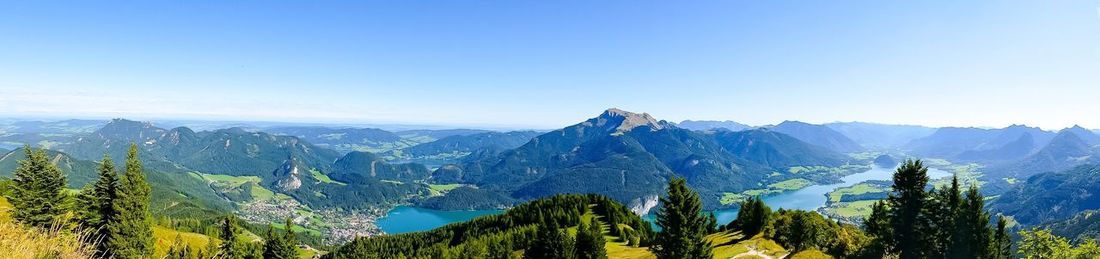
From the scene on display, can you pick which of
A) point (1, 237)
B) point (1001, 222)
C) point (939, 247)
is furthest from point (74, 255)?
point (1001, 222)

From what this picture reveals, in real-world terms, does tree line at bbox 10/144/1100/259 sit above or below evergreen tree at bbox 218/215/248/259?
above

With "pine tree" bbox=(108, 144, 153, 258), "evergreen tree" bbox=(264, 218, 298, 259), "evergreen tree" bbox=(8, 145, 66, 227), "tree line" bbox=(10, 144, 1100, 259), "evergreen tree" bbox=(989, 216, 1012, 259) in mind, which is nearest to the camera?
"tree line" bbox=(10, 144, 1100, 259)

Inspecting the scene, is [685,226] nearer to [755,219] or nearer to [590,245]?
[590,245]

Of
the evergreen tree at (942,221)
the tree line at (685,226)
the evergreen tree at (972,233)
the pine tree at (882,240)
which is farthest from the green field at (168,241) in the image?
the evergreen tree at (972,233)

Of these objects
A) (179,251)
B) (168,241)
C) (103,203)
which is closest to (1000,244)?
(179,251)

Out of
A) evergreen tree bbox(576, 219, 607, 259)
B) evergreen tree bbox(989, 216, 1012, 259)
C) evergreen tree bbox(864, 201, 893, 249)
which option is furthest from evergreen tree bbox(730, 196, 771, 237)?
evergreen tree bbox(576, 219, 607, 259)

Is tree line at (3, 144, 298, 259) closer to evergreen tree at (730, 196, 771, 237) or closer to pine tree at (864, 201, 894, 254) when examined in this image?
pine tree at (864, 201, 894, 254)
